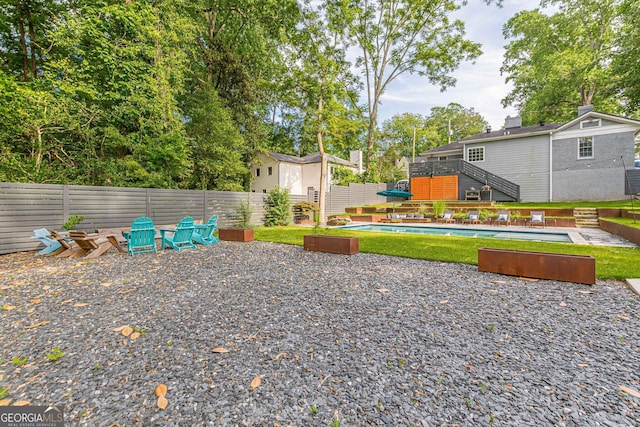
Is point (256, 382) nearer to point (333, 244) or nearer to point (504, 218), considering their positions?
point (333, 244)

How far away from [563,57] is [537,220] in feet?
57.5

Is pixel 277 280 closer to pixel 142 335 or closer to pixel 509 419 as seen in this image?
pixel 142 335

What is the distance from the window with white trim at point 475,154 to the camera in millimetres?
20750

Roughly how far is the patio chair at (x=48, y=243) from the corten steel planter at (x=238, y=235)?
→ 416cm

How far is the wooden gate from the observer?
798 inches

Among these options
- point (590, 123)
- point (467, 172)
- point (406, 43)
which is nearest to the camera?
point (590, 123)

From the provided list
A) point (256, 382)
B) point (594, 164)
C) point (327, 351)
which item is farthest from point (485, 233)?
point (594, 164)

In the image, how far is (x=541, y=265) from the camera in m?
4.52

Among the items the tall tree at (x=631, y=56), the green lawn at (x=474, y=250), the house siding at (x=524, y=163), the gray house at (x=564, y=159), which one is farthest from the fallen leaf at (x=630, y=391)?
the house siding at (x=524, y=163)

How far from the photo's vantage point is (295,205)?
1614 centimetres

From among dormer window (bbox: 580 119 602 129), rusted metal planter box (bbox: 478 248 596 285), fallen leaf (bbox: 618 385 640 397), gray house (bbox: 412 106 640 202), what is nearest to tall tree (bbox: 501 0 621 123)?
gray house (bbox: 412 106 640 202)

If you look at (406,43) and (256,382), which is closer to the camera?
(256,382)

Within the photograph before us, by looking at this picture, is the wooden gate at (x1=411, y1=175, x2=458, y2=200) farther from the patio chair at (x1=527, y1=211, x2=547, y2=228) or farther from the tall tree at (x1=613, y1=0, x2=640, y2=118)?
the tall tree at (x1=613, y1=0, x2=640, y2=118)

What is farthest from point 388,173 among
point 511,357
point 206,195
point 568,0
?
point 511,357
